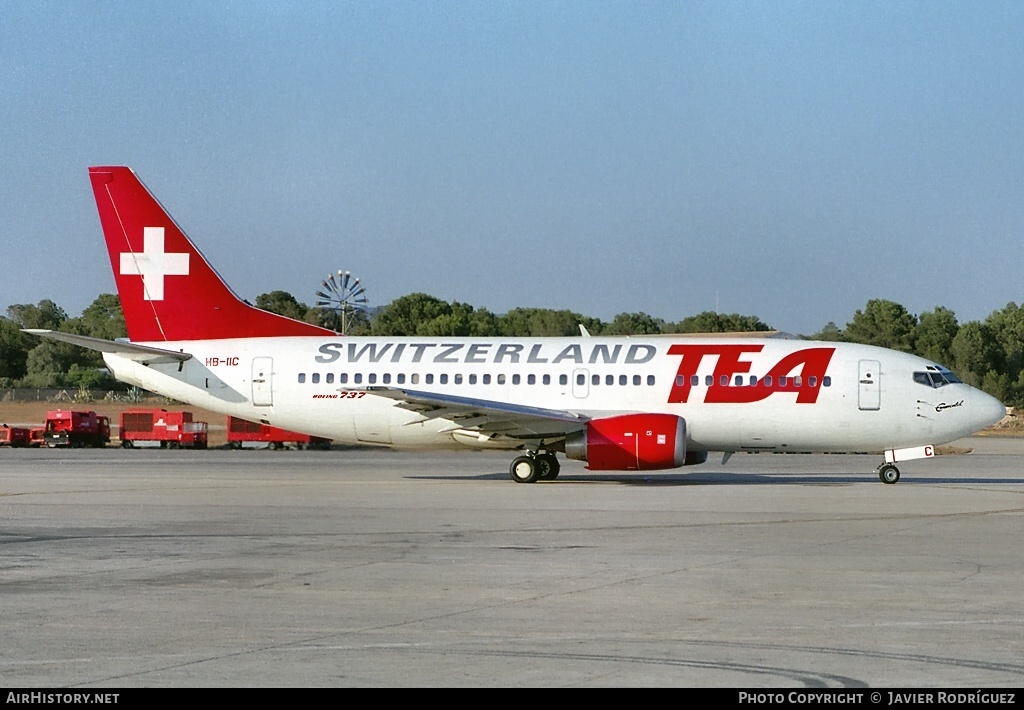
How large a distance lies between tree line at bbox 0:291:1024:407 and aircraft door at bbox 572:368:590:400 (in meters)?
71.0

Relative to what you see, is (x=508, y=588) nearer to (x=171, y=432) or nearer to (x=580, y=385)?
(x=580, y=385)

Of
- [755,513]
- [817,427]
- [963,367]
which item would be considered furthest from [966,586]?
[963,367]

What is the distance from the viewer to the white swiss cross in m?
32.2

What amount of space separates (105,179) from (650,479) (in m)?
16.1

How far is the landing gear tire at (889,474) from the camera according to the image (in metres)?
29.6

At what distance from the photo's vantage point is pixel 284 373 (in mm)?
31469

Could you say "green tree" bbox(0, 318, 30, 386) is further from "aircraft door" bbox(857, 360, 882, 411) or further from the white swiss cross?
"aircraft door" bbox(857, 360, 882, 411)

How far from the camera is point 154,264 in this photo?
32.3 m

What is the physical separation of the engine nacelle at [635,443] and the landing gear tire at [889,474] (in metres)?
5.15

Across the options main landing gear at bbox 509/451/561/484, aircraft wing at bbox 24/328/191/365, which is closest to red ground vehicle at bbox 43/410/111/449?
aircraft wing at bbox 24/328/191/365

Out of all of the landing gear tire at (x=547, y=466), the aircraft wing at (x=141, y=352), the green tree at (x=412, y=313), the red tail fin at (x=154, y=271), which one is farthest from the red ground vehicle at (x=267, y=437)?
the green tree at (x=412, y=313)

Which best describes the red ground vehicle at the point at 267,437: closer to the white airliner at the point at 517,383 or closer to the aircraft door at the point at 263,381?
the white airliner at the point at 517,383
